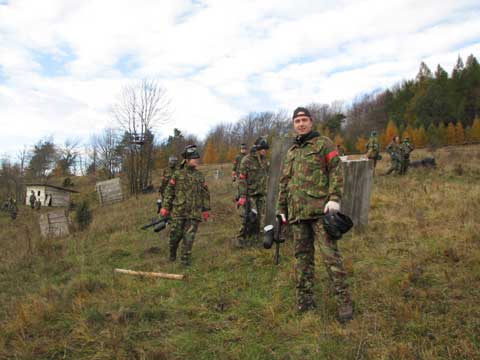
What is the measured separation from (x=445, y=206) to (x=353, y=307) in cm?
615

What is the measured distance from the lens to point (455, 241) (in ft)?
17.4

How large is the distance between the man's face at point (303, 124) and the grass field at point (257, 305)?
1.91 meters

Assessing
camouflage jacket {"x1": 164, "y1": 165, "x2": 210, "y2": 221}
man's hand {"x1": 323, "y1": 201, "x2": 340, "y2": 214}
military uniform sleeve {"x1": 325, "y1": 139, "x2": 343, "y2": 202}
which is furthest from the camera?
camouflage jacket {"x1": 164, "y1": 165, "x2": 210, "y2": 221}

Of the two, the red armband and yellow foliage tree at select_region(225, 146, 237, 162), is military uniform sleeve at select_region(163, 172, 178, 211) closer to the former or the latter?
the red armband

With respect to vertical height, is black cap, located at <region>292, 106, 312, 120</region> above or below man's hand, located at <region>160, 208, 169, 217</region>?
above

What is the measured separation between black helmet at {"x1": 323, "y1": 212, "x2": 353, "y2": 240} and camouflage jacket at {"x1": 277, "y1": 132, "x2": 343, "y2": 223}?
0.70 ft

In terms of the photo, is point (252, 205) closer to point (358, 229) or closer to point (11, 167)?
point (358, 229)

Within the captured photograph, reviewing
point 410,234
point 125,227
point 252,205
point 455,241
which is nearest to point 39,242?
point 125,227

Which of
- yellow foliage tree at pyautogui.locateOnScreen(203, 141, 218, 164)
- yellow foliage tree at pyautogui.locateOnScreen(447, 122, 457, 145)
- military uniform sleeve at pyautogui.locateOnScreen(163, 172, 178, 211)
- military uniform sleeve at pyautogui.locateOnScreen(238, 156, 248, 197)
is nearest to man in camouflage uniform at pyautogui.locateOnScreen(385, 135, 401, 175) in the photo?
military uniform sleeve at pyautogui.locateOnScreen(238, 156, 248, 197)

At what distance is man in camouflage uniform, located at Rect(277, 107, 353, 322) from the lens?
10.9ft

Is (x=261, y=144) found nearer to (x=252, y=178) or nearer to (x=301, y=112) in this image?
(x=252, y=178)

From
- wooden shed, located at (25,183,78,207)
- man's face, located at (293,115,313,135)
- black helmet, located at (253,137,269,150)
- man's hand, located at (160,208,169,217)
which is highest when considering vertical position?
man's face, located at (293,115,313,135)

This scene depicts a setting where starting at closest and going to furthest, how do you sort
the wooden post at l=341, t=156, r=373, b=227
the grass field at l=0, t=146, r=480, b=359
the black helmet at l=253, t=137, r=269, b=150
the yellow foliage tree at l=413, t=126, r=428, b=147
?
the grass field at l=0, t=146, r=480, b=359 < the wooden post at l=341, t=156, r=373, b=227 < the black helmet at l=253, t=137, r=269, b=150 < the yellow foliage tree at l=413, t=126, r=428, b=147

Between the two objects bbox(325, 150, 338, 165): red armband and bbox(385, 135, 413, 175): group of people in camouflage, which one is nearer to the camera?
bbox(325, 150, 338, 165): red armband
